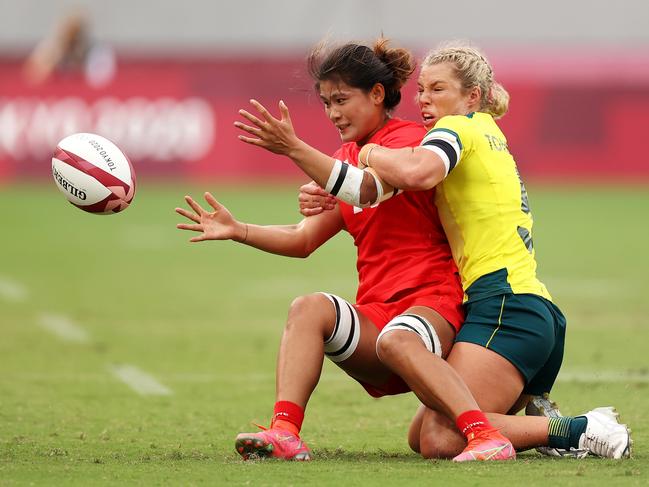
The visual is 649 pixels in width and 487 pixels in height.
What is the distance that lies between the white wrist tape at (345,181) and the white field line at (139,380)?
272 centimetres

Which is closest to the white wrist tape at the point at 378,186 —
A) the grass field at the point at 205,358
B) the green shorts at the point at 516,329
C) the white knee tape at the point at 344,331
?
the white knee tape at the point at 344,331

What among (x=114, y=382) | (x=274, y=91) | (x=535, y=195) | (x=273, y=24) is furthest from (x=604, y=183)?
(x=114, y=382)

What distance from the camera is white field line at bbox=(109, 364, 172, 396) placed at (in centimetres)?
827

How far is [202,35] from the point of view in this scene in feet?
98.3

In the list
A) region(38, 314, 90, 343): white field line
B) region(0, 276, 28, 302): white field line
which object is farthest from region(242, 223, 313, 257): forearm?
region(0, 276, 28, 302): white field line

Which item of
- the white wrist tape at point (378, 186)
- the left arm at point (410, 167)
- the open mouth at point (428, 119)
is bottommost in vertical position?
the white wrist tape at point (378, 186)

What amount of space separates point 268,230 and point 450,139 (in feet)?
3.36

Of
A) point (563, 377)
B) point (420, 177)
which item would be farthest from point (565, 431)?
point (563, 377)

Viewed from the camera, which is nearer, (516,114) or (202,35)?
(516,114)

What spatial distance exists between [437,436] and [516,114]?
1778 centimetres

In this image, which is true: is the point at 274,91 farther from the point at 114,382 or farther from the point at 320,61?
the point at 320,61

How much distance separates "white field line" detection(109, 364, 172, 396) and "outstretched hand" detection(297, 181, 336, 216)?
7.26 feet

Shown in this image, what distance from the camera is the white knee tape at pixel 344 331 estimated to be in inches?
238

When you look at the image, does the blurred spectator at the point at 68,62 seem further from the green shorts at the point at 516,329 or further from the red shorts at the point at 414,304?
the green shorts at the point at 516,329
